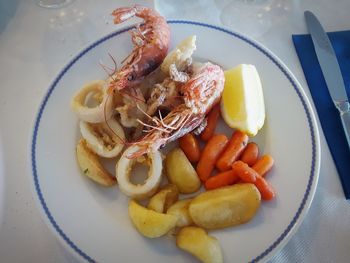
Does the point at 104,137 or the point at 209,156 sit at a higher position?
the point at 104,137

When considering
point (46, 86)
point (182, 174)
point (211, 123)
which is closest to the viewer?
point (182, 174)

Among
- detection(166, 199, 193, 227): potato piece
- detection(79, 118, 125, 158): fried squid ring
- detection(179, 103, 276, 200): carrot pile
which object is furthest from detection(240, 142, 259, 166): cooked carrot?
detection(79, 118, 125, 158): fried squid ring

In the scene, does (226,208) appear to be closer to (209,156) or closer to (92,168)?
(209,156)

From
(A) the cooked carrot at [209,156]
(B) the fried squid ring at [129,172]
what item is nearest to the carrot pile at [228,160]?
(A) the cooked carrot at [209,156]

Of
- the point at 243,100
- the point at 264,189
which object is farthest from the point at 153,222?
the point at 243,100

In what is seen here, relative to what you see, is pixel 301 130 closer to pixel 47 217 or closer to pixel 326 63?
pixel 326 63

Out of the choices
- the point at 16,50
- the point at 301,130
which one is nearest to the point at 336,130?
the point at 301,130

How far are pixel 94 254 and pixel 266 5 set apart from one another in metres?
1.01

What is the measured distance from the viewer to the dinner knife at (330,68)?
1.06 m

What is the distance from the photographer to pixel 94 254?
0.86 m

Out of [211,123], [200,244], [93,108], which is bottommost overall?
[200,244]

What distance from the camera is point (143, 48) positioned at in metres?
1.07

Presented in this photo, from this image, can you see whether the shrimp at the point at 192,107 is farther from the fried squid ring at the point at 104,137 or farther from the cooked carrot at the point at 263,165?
the cooked carrot at the point at 263,165

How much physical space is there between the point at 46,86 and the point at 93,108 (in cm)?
27
